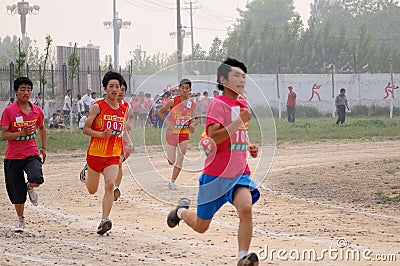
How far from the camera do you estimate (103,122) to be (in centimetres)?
982

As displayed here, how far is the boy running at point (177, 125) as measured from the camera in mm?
13000

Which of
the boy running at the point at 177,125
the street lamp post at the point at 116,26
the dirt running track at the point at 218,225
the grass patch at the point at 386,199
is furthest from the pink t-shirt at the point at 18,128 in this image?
the street lamp post at the point at 116,26

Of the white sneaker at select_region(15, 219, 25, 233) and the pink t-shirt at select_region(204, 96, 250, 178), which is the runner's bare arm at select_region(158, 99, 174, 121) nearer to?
the white sneaker at select_region(15, 219, 25, 233)

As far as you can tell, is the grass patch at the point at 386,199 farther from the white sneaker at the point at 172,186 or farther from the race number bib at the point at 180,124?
the race number bib at the point at 180,124

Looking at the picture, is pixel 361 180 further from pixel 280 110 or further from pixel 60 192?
pixel 280 110

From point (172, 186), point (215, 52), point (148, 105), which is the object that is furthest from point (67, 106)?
point (148, 105)

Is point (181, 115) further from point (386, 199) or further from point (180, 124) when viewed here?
point (386, 199)

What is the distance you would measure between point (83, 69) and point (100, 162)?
3495 cm

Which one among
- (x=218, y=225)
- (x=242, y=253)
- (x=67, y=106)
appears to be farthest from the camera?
(x=67, y=106)

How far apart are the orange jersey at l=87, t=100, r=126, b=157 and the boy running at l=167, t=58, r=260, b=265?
104 inches

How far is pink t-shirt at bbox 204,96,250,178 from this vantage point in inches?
280

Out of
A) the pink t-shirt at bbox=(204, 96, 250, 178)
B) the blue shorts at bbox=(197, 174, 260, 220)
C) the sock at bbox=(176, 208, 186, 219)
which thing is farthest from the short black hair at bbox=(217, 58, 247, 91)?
the sock at bbox=(176, 208, 186, 219)

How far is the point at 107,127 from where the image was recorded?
9.80m

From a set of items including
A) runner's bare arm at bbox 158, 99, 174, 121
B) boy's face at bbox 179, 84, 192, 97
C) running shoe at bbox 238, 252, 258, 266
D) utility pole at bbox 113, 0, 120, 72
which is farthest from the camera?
utility pole at bbox 113, 0, 120, 72
